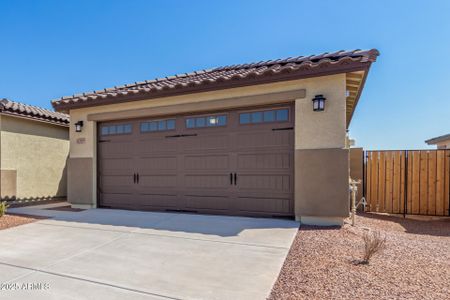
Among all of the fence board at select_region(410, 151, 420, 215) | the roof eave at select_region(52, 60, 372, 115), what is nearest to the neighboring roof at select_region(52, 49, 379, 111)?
the roof eave at select_region(52, 60, 372, 115)

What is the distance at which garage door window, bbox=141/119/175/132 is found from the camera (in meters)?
7.49

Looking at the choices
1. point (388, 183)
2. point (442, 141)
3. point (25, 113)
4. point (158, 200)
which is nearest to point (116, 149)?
point (158, 200)

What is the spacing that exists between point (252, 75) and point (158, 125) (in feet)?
10.8

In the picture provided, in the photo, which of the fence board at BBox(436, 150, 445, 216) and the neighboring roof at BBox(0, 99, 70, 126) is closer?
the fence board at BBox(436, 150, 445, 216)

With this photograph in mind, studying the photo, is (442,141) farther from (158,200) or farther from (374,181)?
(158,200)

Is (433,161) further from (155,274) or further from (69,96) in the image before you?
(69,96)

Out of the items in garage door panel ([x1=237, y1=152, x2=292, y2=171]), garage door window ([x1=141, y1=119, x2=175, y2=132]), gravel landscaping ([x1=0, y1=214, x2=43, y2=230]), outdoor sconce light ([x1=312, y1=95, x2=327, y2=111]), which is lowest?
gravel landscaping ([x1=0, y1=214, x2=43, y2=230])

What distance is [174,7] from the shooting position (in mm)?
8914

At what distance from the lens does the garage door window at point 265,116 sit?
20.7 feet

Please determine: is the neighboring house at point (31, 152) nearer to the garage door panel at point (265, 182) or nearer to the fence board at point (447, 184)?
the garage door panel at point (265, 182)

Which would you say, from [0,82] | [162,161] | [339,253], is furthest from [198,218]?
[0,82]

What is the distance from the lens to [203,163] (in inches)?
276

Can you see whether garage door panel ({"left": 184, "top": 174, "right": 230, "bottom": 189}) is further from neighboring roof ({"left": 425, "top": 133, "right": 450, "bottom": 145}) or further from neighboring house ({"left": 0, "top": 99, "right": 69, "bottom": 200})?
neighboring roof ({"left": 425, "top": 133, "right": 450, "bottom": 145})

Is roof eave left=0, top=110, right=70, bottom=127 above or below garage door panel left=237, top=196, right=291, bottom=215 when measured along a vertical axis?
above
